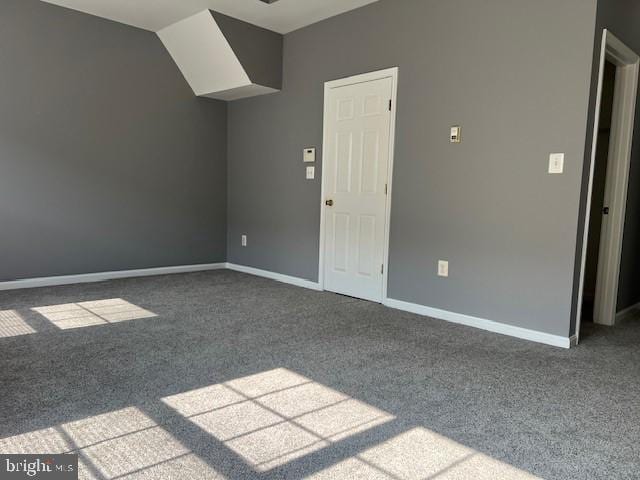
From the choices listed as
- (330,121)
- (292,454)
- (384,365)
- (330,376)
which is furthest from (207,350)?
(330,121)

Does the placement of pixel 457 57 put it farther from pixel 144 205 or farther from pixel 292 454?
pixel 144 205

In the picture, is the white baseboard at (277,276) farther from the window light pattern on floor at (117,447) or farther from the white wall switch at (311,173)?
the window light pattern on floor at (117,447)

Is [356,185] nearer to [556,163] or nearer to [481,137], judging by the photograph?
[481,137]

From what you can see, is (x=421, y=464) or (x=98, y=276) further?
(x=98, y=276)

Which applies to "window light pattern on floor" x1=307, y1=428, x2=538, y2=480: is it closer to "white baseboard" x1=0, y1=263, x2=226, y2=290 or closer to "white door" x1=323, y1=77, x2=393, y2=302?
"white door" x1=323, y1=77, x2=393, y2=302

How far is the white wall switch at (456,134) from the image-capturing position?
3.40 meters

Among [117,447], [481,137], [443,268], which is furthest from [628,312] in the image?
[117,447]

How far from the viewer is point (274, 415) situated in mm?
1931

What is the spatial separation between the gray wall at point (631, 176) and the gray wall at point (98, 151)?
156 inches

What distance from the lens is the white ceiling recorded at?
13.1 ft

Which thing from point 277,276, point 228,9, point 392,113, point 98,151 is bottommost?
point 277,276

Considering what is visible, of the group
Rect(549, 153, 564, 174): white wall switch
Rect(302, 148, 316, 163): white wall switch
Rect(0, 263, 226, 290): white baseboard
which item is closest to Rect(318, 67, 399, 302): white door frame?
Rect(302, 148, 316, 163): white wall switch

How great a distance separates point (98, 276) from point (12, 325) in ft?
5.35

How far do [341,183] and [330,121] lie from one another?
0.61m
